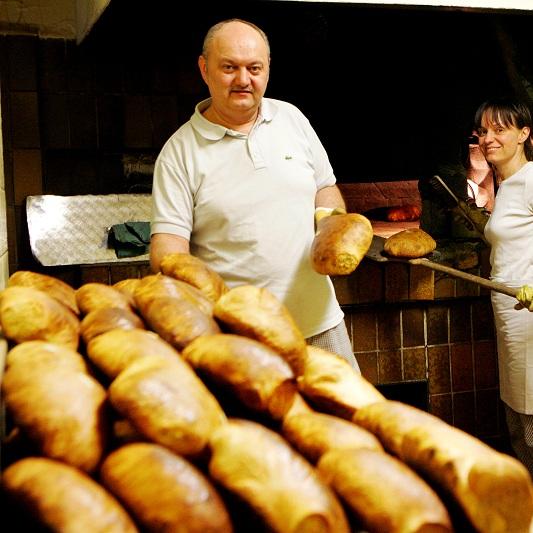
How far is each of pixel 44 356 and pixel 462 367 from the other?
2750 mm

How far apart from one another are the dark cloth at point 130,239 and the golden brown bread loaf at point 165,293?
89.4 inches

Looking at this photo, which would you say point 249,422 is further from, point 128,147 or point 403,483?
point 128,147

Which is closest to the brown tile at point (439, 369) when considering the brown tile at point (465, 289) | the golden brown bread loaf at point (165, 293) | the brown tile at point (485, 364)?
the brown tile at point (485, 364)

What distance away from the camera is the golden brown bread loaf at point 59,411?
0.83 m

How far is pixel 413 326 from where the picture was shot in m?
3.26

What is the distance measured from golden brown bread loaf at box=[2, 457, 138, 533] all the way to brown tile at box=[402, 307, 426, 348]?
258cm

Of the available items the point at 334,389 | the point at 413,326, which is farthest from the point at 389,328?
the point at 334,389

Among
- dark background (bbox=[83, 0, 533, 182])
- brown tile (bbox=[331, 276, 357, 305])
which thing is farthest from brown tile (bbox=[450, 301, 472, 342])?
dark background (bbox=[83, 0, 533, 182])

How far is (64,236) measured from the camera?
11.7 feet

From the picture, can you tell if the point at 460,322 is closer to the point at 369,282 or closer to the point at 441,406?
the point at 441,406

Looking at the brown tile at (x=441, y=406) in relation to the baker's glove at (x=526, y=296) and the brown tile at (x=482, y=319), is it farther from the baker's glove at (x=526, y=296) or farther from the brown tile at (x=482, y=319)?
the baker's glove at (x=526, y=296)

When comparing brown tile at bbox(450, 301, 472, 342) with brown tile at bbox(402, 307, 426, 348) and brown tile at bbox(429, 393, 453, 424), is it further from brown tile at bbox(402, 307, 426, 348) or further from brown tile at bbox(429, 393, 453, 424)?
brown tile at bbox(429, 393, 453, 424)

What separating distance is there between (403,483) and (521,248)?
7.50ft

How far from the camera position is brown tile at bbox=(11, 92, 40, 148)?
3893mm
